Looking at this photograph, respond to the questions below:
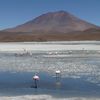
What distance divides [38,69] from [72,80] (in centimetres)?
402

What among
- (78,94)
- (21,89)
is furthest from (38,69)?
(78,94)

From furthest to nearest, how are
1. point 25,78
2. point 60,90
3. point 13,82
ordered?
1. point 25,78
2. point 13,82
3. point 60,90

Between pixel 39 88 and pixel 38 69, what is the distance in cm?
524

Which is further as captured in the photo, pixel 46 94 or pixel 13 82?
pixel 13 82

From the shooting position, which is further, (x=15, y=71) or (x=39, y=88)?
(x=15, y=71)

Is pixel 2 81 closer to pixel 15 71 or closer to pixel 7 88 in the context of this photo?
pixel 7 88

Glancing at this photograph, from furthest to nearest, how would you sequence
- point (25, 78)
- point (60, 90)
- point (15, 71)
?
point (15, 71)
point (25, 78)
point (60, 90)

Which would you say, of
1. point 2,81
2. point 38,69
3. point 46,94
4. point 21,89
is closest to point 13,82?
point 2,81

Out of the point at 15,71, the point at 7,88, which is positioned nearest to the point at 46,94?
the point at 7,88

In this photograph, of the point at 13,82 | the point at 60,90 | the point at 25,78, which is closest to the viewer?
the point at 60,90

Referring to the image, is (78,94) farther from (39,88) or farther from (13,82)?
(13,82)

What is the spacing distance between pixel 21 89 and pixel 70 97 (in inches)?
86.8

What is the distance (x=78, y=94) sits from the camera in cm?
1238

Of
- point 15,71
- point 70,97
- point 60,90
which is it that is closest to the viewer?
point 70,97
